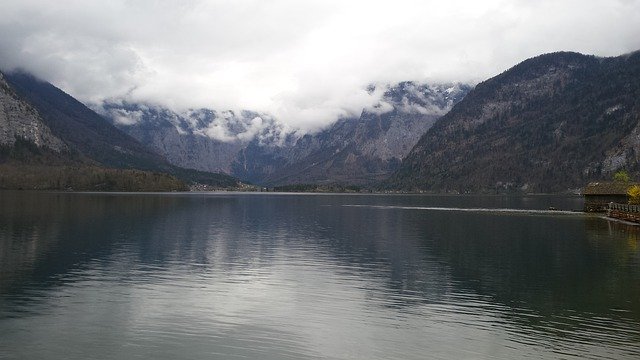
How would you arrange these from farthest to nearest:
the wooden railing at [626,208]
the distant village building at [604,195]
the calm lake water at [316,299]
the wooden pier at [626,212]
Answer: the distant village building at [604,195] → the wooden railing at [626,208] → the wooden pier at [626,212] → the calm lake water at [316,299]

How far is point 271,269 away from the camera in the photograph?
191ft

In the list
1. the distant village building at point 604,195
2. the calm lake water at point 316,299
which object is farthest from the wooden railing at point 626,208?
the calm lake water at point 316,299

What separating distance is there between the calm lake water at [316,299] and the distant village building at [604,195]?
271ft

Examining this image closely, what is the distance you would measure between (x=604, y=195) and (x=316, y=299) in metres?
146

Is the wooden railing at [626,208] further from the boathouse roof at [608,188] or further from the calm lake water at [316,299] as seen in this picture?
the calm lake water at [316,299]

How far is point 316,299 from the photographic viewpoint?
43438 mm

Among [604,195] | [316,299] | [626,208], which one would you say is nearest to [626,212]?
[626,208]

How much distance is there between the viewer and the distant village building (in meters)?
158

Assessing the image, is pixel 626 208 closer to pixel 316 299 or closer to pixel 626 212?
pixel 626 212

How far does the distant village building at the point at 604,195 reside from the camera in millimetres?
157625

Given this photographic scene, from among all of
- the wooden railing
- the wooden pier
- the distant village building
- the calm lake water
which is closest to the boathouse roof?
the distant village building

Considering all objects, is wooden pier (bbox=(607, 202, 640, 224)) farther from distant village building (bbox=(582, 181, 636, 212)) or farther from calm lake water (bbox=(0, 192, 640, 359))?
calm lake water (bbox=(0, 192, 640, 359))

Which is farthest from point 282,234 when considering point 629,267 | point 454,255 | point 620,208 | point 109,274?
point 620,208

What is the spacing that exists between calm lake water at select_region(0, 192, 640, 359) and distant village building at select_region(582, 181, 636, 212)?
3248 inches
